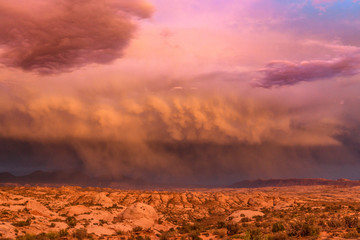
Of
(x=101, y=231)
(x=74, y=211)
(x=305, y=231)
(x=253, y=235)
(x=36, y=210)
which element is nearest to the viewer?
(x=305, y=231)

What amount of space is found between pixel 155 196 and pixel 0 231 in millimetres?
76063

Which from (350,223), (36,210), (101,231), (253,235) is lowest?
(101,231)

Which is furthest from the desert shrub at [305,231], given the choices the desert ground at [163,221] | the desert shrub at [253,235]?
the desert shrub at [253,235]

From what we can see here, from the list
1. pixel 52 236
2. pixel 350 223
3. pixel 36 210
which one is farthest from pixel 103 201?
pixel 350 223

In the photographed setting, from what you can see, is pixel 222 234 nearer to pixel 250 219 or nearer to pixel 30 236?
pixel 250 219

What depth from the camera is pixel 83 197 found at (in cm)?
9088

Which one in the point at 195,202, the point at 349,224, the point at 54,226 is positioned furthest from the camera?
the point at 195,202

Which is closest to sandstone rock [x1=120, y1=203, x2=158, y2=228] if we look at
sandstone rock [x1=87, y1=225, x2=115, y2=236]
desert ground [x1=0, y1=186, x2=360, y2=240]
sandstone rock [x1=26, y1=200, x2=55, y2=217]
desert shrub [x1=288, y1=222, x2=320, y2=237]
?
desert ground [x1=0, y1=186, x2=360, y2=240]

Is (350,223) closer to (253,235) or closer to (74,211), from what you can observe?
(253,235)

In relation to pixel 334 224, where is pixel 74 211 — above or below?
below

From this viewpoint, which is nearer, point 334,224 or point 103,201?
point 334,224

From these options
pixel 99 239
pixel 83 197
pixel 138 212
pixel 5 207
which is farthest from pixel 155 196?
pixel 99 239

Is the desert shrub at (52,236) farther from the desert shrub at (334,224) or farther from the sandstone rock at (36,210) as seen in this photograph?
the desert shrub at (334,224)

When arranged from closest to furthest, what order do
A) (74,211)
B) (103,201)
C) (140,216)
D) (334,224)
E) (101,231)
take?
(334,224) < (101,231) < (140,216) < (74,211) < (103,201)
